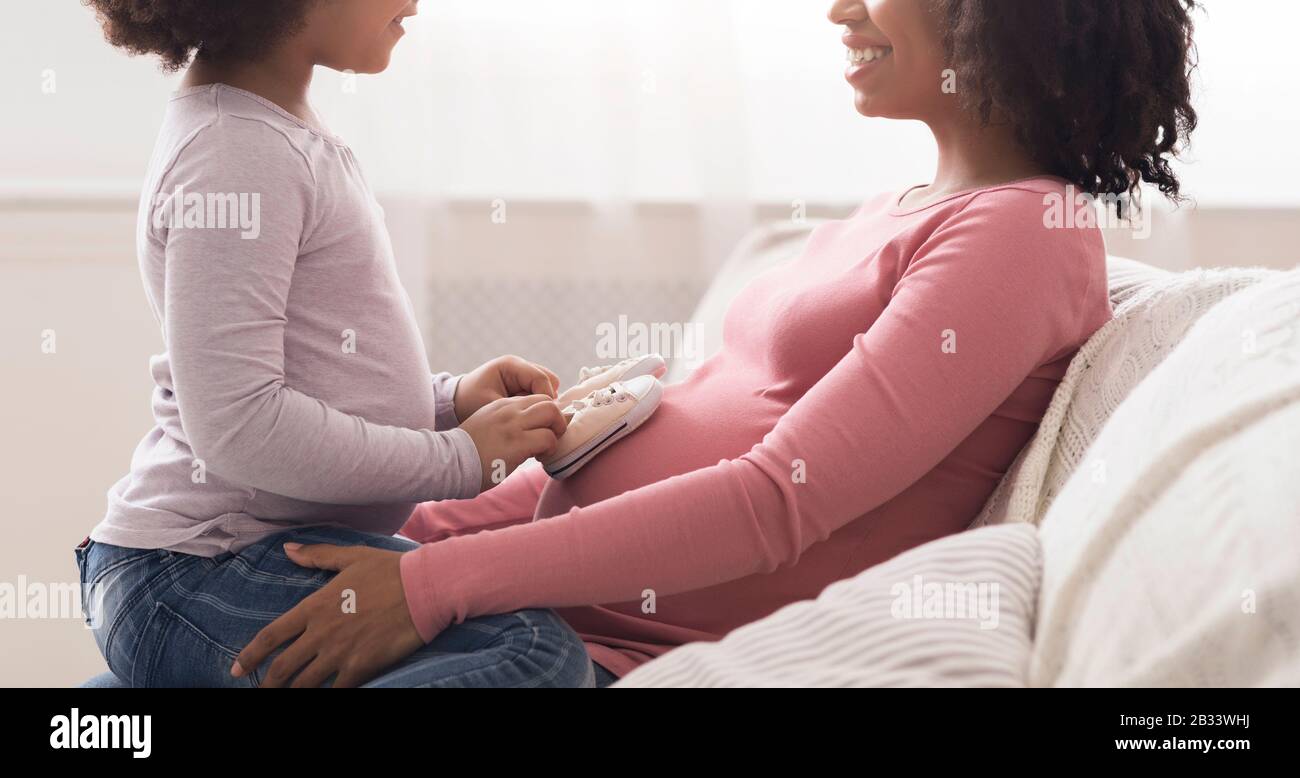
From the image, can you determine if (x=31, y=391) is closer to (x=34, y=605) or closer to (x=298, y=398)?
(x=34, y=605)

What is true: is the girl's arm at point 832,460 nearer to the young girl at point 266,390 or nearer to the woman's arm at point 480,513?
the young girl at point 266,390

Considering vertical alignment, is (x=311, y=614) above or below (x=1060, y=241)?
below

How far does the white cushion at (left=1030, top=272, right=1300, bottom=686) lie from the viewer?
0.53m

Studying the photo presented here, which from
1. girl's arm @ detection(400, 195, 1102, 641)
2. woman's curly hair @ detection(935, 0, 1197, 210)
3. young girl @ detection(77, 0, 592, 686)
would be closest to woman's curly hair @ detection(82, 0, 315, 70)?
young girl @ detection(77, 0, 592, 686)

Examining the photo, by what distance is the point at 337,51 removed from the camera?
103 centimetres

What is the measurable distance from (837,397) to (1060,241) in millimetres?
241

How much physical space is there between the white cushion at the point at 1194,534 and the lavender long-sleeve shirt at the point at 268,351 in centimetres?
53

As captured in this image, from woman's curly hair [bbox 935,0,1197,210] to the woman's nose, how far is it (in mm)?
130

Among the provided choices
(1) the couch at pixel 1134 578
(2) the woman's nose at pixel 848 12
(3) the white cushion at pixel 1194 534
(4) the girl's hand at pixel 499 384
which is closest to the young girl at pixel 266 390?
(4) the girl's hand at pixel 499 384

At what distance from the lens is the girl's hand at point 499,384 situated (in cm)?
116

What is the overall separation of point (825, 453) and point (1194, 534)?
13.3 inches

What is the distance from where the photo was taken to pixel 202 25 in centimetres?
94

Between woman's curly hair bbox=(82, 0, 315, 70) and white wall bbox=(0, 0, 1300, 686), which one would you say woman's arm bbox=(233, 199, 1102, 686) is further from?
white wall bbox=(0, 0, 1300, 686)
